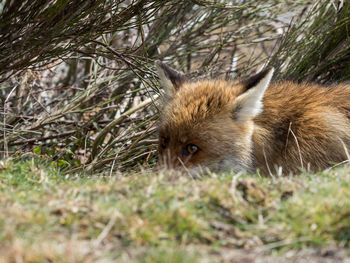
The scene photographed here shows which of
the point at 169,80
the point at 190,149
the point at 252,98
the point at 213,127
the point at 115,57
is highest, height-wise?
the point at 115,57

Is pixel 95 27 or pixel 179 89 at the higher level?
pixel 95 27

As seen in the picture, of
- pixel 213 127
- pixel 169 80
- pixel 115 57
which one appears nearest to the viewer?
pixel 213 127

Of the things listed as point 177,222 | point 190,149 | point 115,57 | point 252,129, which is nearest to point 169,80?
point 115,57

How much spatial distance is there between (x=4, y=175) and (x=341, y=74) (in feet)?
21.3

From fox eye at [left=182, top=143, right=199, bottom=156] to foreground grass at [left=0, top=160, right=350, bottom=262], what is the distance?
1564mm

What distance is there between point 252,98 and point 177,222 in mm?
2784

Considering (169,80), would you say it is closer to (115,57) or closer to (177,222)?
(115,57)

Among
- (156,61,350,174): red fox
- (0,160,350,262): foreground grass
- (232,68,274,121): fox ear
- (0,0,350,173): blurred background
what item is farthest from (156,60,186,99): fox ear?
(0,160,350,262): foreground grass

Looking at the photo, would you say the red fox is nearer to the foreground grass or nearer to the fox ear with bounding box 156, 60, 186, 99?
the fox ear with bounding box 156, 60, 186, 99

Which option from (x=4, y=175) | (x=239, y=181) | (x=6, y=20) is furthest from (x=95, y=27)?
(x=239, y=181)

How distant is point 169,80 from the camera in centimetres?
614

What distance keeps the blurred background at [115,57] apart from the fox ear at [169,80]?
405mm

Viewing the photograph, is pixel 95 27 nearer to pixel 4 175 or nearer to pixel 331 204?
pixel 4 175

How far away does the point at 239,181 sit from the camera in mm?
3670
